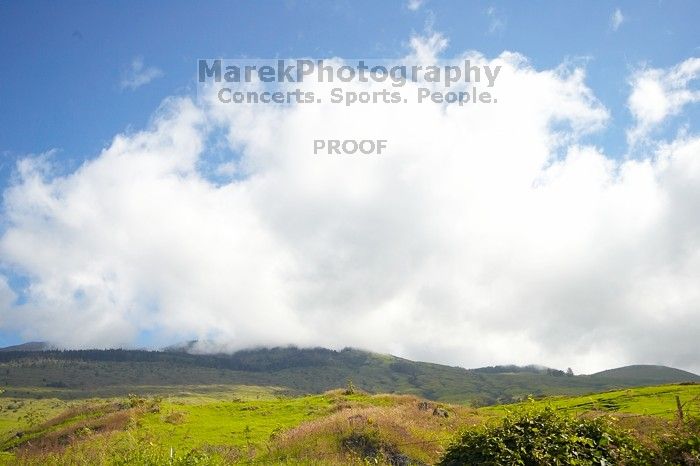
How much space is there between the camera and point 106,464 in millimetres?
19438

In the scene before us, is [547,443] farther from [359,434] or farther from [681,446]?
[359,434]

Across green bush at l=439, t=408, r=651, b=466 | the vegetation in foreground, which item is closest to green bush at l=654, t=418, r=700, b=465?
the vegetation in foreground

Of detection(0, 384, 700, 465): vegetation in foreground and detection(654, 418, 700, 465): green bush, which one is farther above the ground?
detection(654, 418, 700, 465): green bush

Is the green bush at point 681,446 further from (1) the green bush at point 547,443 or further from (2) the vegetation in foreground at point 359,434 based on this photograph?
(1) the green bush at point 547,443

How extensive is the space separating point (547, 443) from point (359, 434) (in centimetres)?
1731

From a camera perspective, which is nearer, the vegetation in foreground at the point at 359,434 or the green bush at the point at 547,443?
the green bush at the point at 547,443

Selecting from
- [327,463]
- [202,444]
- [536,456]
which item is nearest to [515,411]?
[536,456]

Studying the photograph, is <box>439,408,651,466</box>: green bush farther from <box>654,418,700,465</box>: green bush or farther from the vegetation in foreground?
<box>654,418,700,465</box>: green bush

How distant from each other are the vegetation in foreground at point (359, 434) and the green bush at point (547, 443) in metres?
0.03

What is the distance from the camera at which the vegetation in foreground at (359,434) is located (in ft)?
45.9

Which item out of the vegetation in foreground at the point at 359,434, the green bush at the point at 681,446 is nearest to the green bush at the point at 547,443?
the vegetation in foreground at the point at 359,434

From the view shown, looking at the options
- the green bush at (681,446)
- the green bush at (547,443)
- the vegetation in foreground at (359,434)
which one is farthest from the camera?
the vegetation in foreground at (359,434)

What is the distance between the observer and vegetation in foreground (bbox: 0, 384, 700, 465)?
13977 mm

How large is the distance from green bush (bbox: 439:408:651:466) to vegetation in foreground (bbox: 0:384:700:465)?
0.10 ft
